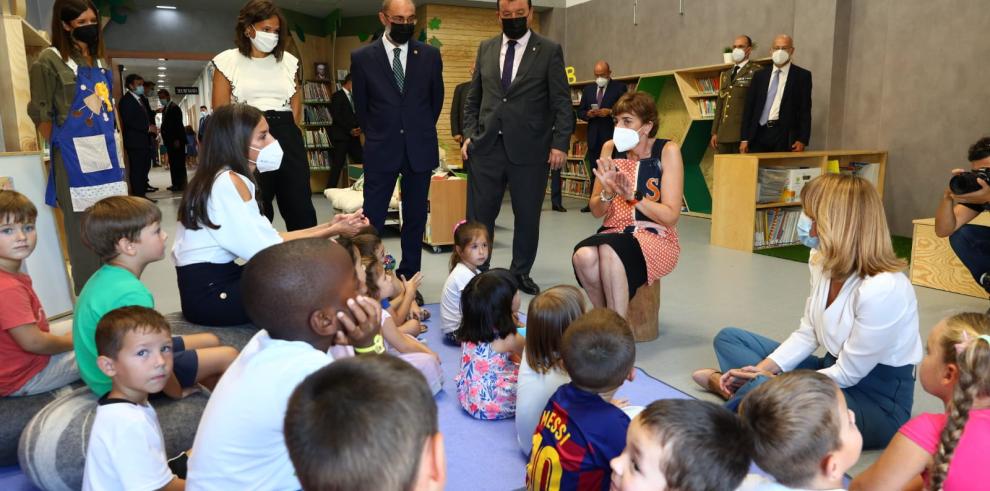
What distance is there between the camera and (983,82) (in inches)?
209

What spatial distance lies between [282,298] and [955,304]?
3.82 metres

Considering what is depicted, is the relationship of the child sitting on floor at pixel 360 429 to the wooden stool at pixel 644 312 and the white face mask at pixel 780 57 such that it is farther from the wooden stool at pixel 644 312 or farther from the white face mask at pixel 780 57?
the white face mask at pixel 780 57

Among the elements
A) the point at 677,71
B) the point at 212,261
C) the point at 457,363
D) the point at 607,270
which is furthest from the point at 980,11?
the point at 212,261

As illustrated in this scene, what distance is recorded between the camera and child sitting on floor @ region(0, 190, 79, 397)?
6.48ft

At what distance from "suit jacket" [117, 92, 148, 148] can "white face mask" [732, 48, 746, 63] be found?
21.9ft

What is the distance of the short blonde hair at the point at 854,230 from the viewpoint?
1.93 metres

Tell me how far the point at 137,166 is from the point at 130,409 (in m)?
7.37

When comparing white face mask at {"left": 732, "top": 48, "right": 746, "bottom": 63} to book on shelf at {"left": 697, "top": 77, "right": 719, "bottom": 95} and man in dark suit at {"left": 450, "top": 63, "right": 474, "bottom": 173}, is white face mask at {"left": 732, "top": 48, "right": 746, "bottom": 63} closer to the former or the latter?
book on shelf at {"left": 697, "top": 77, "right": 719, "bottom": 95}

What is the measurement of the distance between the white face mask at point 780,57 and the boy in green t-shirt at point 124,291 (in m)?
5.45

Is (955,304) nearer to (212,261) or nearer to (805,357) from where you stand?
(805,357)

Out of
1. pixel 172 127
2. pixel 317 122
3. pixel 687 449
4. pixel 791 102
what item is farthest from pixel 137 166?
pixel 687 449

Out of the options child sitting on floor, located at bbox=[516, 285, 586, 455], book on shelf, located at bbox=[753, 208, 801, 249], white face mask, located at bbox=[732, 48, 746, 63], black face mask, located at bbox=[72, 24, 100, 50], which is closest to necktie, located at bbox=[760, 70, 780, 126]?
white face mask, located at bbox=[732, 48, 746, 63]

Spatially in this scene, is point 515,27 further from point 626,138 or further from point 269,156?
point 269,156

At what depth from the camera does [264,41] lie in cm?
319
